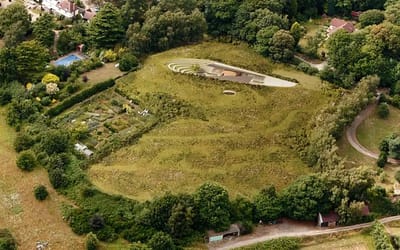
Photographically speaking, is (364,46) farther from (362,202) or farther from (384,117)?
(362,202)

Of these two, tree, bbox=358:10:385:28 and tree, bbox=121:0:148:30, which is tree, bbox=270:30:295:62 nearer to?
tree, bbox=358:10:385:28

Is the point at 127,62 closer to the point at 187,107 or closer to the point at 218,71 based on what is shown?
the point at 187,107

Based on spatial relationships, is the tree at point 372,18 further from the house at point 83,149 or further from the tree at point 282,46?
the house at point 83,149

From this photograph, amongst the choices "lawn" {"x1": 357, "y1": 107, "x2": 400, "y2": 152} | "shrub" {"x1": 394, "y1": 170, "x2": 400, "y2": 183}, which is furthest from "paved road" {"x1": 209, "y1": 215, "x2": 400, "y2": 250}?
"lawn" {"x1": 357, "y1": 107, "x2": 400, "y2": 152}

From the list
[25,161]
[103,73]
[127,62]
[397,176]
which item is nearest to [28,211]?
[25,161]

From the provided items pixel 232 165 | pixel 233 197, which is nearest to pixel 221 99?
pixel 232 165
